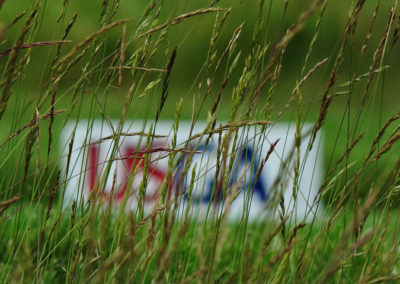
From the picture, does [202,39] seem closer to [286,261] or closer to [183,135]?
[183,135]

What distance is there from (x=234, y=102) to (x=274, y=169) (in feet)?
Result: 19.1

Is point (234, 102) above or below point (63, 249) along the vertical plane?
above

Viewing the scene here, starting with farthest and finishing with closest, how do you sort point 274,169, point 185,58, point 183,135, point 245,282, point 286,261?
1. point 185,58
2. point 183,135
3. point 274,169
4. point 286,261
5. point 245,282

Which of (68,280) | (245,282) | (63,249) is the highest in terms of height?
(245,282)

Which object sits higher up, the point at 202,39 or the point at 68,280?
the point at 202,39

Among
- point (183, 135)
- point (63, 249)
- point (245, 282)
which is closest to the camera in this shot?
point (245, 282)

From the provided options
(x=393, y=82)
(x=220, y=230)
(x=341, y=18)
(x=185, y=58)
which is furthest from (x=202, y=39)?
(x=220, y=230)

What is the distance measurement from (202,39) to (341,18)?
1.48m

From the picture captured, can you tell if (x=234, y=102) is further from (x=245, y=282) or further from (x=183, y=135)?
(x=183, y=135)

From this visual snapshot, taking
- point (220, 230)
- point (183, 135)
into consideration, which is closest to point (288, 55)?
point (183, 135)

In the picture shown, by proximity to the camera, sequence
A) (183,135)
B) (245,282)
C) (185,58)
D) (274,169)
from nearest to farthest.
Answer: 1. (245,282)
2. (274,169)
3. (183,135)
4. (185,58)

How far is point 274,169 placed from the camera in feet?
23.3

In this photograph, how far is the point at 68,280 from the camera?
54.2 inches

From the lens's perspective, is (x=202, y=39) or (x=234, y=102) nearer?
(x=234, y=102)
